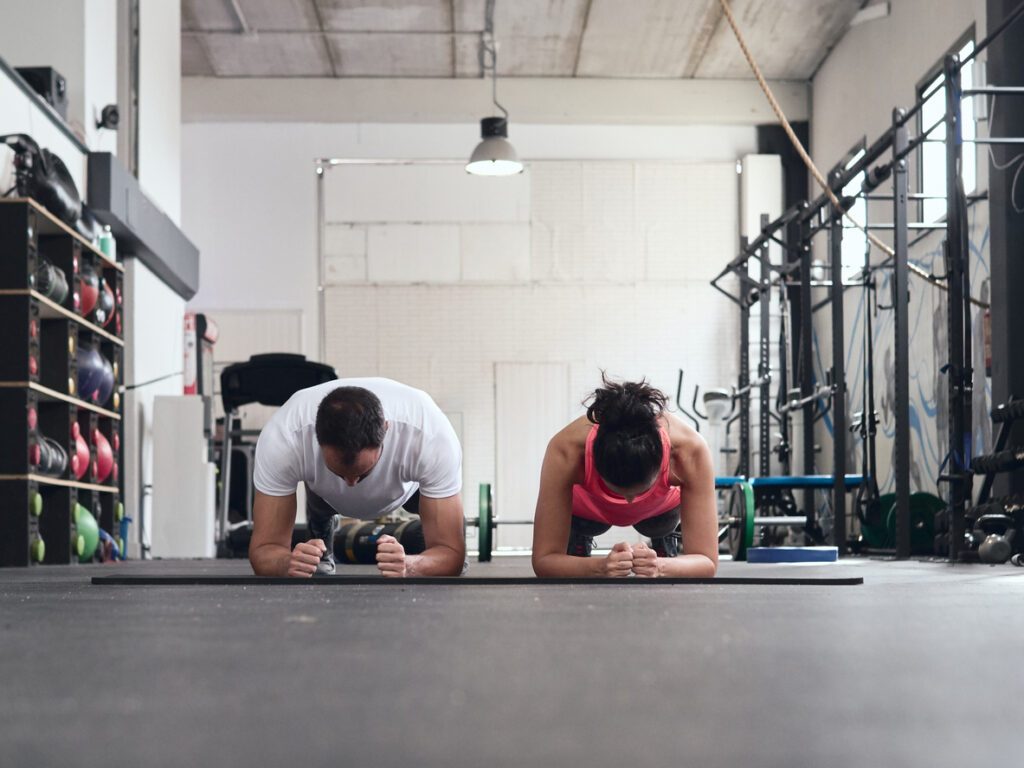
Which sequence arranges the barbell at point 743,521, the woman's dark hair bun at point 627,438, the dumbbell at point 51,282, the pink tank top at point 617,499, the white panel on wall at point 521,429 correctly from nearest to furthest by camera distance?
the woman's dark hair bun at point 627,438, the pink tank top at point 617,499, the dumbbell at point 51,282, the barbell at point 743,521, the white panel on wall at point 521,429

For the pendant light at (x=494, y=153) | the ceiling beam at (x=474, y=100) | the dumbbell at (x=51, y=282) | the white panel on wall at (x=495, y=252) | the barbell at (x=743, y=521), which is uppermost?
the ceiling beam at (x=474, y=100)

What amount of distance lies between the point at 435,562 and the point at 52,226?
12.6 feet

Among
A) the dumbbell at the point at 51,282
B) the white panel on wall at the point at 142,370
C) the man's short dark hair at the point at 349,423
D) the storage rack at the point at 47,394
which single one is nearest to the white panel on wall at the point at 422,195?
the white panel on wall at the point at 142,370

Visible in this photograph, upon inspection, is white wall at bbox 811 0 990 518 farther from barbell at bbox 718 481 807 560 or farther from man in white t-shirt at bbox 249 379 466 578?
man in white t-shirt at bbox 249 379 466 578

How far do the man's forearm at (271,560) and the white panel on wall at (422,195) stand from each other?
29.2 ft

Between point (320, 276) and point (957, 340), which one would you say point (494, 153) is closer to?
point (320, 276)

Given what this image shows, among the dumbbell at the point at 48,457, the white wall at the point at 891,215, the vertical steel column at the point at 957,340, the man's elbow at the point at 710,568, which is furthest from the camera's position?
the white wall at the point at 891,215

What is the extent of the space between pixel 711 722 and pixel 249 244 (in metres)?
11.6

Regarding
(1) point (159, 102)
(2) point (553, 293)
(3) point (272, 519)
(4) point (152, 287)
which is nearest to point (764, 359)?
(2) point (553, 293)

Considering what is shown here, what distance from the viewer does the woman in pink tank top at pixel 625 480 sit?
301 cm

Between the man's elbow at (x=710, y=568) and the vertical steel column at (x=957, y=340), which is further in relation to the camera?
the vertical steel column at (x=957, y=340)

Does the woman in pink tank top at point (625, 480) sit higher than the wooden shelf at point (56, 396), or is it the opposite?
the wooden shelf at point (56, 396)

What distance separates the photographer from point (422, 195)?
12.3 metres

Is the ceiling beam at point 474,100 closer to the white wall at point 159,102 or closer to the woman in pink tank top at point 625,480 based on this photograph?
the white wall at point 159,102
